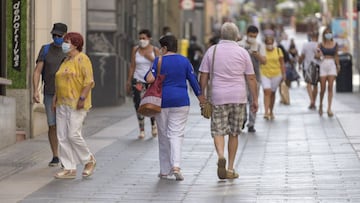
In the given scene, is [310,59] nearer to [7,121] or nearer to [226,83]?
[7,121]

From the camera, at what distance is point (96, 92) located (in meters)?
25.8

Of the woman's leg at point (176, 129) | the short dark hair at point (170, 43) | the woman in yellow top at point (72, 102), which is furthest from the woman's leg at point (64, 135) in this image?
the short dark hair at point (170, 43)

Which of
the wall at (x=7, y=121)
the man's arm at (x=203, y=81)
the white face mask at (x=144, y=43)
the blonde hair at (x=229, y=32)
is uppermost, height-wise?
the blonde hair at (x=229, y=32)

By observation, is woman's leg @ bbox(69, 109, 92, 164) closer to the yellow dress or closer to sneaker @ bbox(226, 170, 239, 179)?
the yellow dress

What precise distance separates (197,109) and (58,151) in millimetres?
10936

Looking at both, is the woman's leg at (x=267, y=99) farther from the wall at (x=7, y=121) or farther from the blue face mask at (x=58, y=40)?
the blue face mask at (x=58, y=40)

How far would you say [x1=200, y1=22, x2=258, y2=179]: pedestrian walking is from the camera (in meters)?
12.9

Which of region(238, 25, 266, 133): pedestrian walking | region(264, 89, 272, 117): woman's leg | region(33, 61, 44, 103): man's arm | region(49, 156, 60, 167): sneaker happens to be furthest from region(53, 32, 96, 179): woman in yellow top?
region(264, 89, 272, 117): woman's leg

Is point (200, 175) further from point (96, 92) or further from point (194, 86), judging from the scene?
point (96, 92)

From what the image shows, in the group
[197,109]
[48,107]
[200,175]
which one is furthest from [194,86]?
[197,109]

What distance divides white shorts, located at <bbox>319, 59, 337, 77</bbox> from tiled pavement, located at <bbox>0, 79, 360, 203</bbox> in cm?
144

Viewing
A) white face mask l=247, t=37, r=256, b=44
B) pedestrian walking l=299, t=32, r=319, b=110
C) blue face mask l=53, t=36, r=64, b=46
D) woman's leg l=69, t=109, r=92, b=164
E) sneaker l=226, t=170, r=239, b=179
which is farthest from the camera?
pedestrian walking l=299, t=32, r=319, b=110

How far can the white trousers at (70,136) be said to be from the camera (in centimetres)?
1287

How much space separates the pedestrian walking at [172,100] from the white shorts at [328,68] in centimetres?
912
